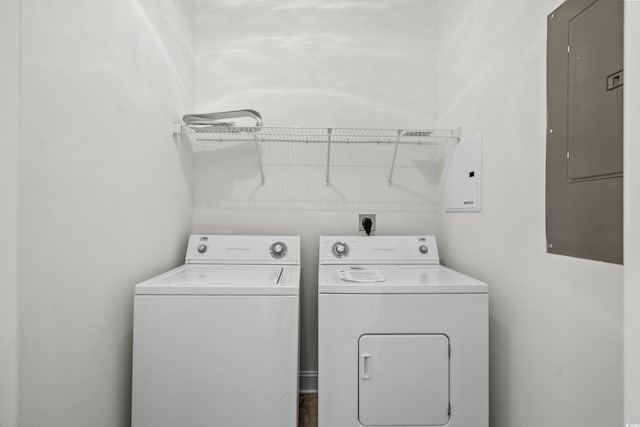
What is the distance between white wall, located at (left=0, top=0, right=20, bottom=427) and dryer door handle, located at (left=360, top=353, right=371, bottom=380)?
1042 millimetres

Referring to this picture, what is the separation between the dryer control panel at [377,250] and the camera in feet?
5.73

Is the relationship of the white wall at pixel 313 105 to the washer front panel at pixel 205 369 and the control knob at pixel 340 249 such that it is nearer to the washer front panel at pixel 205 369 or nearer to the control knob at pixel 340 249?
the control knob at pixel 340 249

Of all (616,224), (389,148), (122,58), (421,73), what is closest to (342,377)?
(616,224)

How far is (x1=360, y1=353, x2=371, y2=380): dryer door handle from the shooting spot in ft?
3.96

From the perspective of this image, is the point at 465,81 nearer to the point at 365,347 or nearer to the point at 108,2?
the point at 365,347

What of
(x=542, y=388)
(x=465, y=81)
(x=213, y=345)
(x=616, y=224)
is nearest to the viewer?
(x=616, y=224)

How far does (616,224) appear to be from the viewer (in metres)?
0.79

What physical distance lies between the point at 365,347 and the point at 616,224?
0.88 meters

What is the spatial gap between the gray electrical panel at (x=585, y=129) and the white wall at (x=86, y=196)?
1.54 meters

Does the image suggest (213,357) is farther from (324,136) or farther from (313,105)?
(313,105)

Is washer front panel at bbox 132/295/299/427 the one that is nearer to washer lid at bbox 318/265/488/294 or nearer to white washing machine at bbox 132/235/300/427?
white washing machine at bbox 132/235/300/427

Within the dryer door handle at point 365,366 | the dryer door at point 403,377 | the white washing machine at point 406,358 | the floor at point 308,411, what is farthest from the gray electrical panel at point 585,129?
the floor at point 308,411
